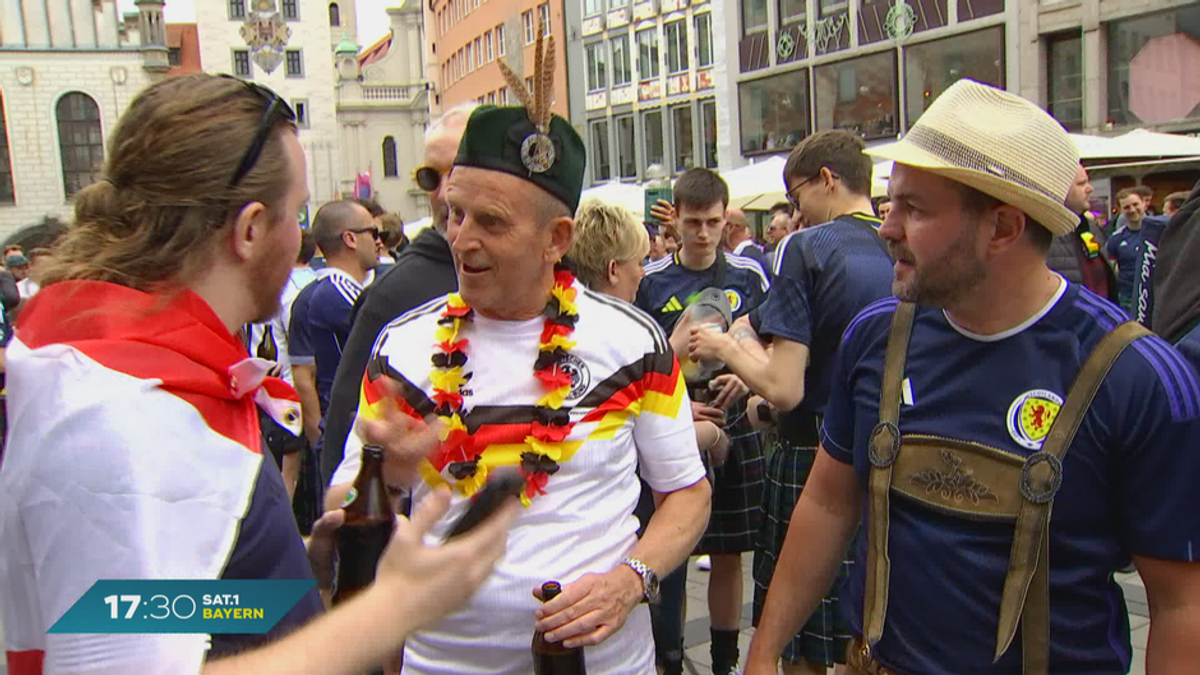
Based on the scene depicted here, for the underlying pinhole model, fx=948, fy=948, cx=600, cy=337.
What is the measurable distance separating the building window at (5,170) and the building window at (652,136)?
29209mm

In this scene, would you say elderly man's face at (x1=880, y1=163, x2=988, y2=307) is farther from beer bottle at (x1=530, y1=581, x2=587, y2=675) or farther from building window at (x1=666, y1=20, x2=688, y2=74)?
building window at (x1=666, y1=20, x2=688, y2=74)

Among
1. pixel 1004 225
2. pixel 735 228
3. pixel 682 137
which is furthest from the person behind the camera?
pixel 682 137

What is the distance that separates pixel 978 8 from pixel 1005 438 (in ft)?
79.2

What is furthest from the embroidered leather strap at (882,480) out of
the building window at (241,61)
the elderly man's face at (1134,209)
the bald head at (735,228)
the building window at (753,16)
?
the building window at (241,61)

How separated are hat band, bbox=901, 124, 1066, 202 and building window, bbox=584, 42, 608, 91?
123 feet

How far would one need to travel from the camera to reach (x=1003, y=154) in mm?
1985

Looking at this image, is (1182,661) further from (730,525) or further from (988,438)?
(730,525)

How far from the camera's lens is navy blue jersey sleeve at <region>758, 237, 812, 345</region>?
356 cm

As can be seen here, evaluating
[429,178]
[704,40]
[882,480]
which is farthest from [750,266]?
[704,40]

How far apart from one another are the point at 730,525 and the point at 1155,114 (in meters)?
19.7

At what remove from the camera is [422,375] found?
7.82ft

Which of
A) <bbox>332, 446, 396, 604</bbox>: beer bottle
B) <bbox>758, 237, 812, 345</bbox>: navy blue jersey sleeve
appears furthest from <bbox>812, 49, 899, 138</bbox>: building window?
<bbox>332, 446, 396, 604</bbox>: beer bottle

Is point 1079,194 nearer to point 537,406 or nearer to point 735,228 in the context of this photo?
point 537,406

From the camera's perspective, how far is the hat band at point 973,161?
77.9 inches
